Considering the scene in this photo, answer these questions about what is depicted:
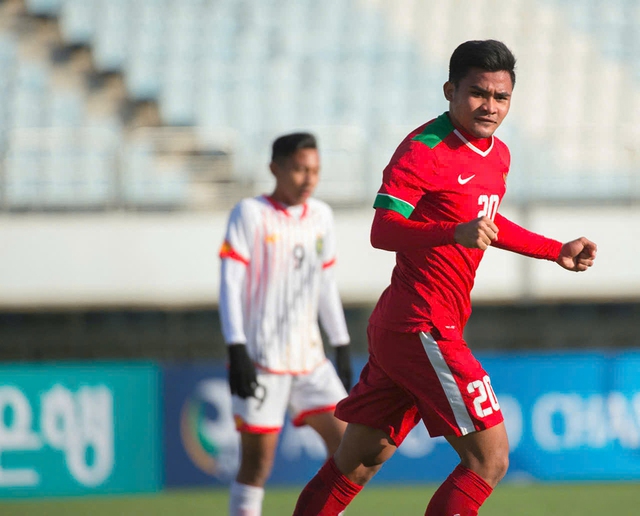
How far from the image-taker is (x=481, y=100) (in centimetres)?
313

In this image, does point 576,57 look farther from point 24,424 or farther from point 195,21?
→ point 24,424

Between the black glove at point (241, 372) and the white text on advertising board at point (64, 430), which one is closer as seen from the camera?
the black glove at point (241, 372)

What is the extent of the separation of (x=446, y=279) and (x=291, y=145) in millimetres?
1379

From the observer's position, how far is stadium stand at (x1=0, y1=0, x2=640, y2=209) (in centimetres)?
952

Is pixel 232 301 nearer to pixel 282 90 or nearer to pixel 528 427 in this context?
pixel 528 427

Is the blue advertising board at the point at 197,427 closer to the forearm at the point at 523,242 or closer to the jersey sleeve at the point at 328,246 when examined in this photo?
the jersey sleeve at the point at 328,246

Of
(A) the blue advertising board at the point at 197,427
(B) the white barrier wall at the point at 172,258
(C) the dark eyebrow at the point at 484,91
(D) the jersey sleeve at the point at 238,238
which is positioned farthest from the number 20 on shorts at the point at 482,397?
(B) the white barrier wall at the point at 172,258

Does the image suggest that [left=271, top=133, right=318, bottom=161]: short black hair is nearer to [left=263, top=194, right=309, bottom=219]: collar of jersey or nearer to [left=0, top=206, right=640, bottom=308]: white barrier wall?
[left=263, top=194, right=309, bottom=219]: collar of jersey

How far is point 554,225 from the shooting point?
9.05 m

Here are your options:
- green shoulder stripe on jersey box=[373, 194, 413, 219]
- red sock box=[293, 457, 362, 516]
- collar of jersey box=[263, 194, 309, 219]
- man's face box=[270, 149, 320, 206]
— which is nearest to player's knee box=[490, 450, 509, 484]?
red sock box=[293, 457, 362, 516]

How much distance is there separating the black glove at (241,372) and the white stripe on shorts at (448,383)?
4.10 feet

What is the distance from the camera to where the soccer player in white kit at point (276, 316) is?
14.3 feet

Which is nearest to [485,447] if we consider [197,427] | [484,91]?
[484,91]

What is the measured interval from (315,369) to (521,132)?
6.65 metres
